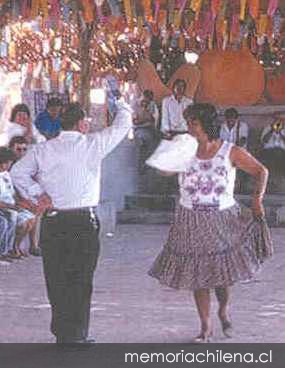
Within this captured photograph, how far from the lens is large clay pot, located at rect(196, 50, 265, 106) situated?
51.3 ft

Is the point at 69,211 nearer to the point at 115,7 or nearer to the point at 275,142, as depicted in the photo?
the point at 115,7

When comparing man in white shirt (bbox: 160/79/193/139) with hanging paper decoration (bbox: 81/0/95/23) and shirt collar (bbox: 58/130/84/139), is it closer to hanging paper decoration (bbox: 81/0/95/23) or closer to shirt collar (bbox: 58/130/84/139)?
hanging paper decoration (bbox: 81/0/95/23)

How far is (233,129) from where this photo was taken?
592 inches

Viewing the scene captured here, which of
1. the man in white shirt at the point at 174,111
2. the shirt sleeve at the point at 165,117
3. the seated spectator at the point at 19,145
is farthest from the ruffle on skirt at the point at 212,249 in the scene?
the shirt sleeve at the point at 165,117

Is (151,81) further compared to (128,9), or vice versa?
(151,81)

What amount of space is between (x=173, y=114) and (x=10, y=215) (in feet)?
16.4

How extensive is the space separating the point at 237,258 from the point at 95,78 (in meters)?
7.64

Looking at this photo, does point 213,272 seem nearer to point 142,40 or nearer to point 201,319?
point 201,319

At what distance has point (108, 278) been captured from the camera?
1004cm

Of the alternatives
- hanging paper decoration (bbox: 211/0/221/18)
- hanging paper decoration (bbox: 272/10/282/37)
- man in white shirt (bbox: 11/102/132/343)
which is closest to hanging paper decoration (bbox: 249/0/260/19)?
hanging paper decoration (bbox: 211/0/221/18)

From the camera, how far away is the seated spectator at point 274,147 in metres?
15.0

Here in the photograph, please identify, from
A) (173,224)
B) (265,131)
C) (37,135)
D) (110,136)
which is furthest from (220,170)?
(265,131)

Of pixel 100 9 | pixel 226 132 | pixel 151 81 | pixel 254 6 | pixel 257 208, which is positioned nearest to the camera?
pixel 257 208
